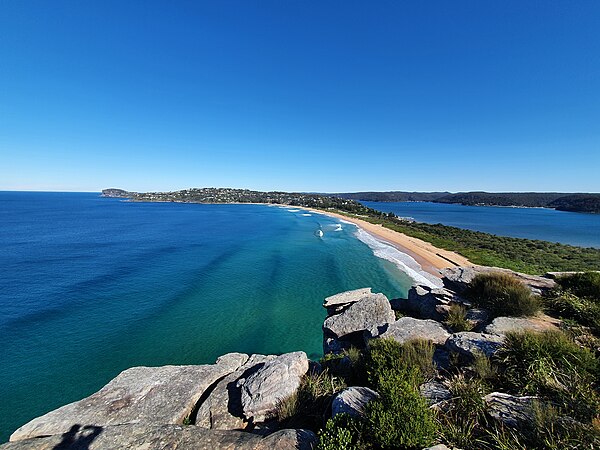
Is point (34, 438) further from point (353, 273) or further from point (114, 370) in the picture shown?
point (353, 273)

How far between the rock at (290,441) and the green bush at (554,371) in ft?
15.0

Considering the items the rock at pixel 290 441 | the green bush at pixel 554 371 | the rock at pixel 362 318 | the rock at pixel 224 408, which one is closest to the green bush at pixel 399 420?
the rock at pixel 290 441

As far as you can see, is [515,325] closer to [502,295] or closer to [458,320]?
[458,320]

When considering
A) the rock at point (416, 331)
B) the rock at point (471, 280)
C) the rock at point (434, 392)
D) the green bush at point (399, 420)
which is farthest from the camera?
the rock at point (471, 280)

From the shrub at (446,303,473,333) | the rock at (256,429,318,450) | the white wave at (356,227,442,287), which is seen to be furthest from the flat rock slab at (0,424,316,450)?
the white wave at (356,227,442,287)

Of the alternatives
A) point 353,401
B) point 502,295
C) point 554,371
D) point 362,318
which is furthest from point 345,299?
point 554,371

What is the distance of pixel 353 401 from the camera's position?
5.39 m

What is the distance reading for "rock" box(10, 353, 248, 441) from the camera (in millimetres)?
6492

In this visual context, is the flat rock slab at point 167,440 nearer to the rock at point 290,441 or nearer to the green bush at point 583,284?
the rock at point 290,441

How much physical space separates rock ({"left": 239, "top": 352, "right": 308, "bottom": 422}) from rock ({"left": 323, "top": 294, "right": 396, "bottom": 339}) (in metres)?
4.14

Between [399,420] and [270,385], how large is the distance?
381cm

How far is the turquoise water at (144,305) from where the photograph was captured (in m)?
13.7

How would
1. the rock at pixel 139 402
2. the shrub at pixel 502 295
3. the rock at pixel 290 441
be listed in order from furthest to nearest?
the shrub at pixel 502 295
the rock at pixel 139 402
the rock at pixel 290 441

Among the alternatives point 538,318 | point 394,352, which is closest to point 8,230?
point 394,352
